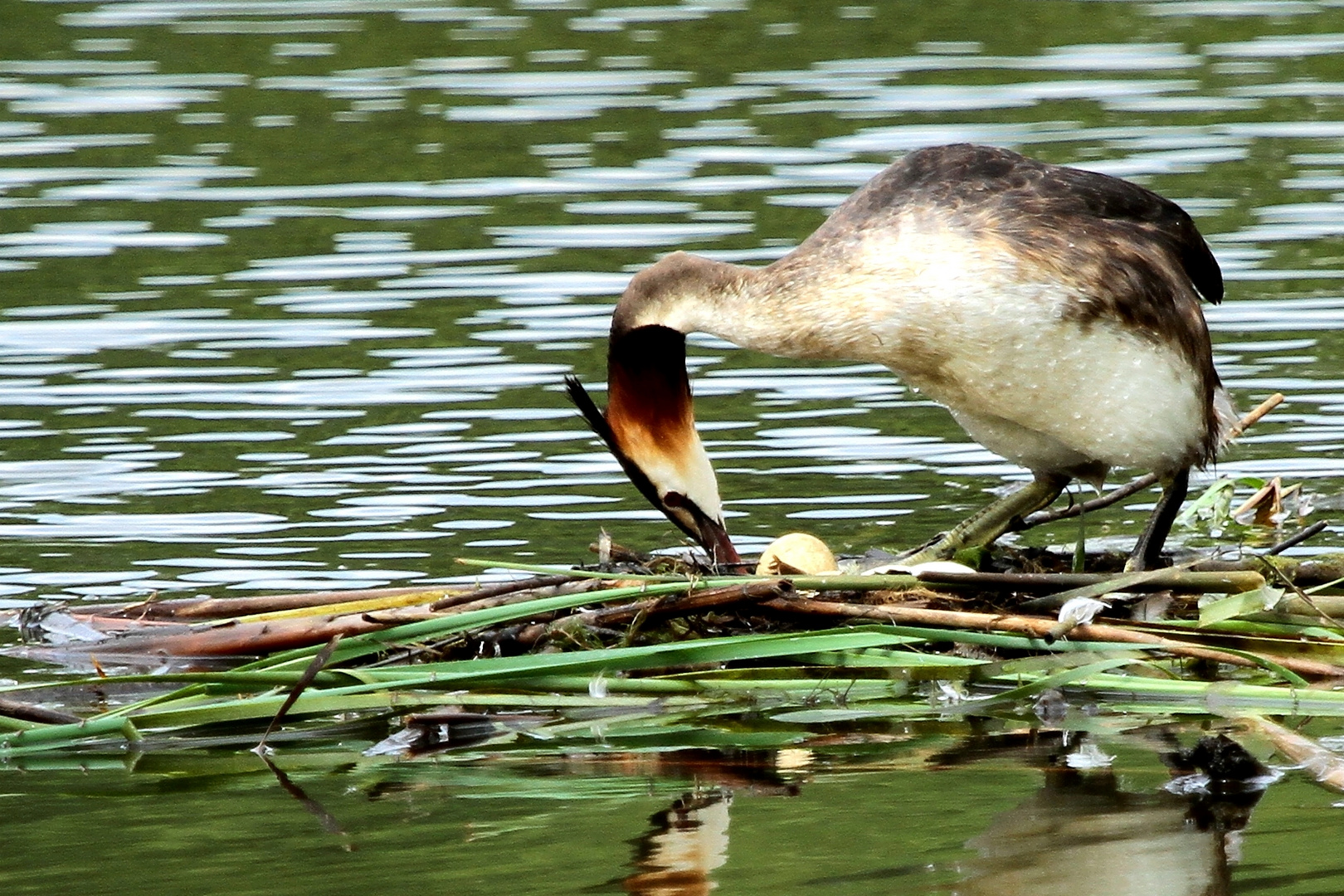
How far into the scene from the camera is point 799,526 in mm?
9281

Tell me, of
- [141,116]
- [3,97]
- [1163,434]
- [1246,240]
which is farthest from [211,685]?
[3,97]

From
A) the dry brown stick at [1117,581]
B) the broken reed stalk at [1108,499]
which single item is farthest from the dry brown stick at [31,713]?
the broken reed stalk at [1108,499]

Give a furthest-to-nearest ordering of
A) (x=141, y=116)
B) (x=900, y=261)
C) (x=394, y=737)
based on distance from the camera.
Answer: (x=141, y=116)
(x=900, y=261)
(x=394, y=737)

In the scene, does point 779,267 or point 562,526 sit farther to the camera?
point 562,526

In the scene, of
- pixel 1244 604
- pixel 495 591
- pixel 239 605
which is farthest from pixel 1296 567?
pixel 239 605

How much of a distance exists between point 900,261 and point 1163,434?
42.6 inches

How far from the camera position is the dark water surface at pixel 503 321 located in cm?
569

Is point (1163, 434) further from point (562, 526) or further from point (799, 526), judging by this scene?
point (562, 526)

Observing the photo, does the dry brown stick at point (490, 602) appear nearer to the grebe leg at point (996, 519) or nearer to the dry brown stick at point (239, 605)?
the dry brown stick at point (239, 605)

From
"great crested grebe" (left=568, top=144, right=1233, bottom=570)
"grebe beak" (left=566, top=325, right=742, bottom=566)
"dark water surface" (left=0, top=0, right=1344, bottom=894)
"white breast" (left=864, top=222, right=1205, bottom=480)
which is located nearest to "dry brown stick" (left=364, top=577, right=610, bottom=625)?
"dark water surface" (left=0, top=0, right=1344, bottom=894)

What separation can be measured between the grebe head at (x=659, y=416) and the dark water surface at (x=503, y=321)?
39.2 inches

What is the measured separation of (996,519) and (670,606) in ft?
6.44

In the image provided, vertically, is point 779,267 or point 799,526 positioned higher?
point 779,267

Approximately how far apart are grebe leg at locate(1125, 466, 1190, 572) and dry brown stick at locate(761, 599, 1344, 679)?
1.26 m
